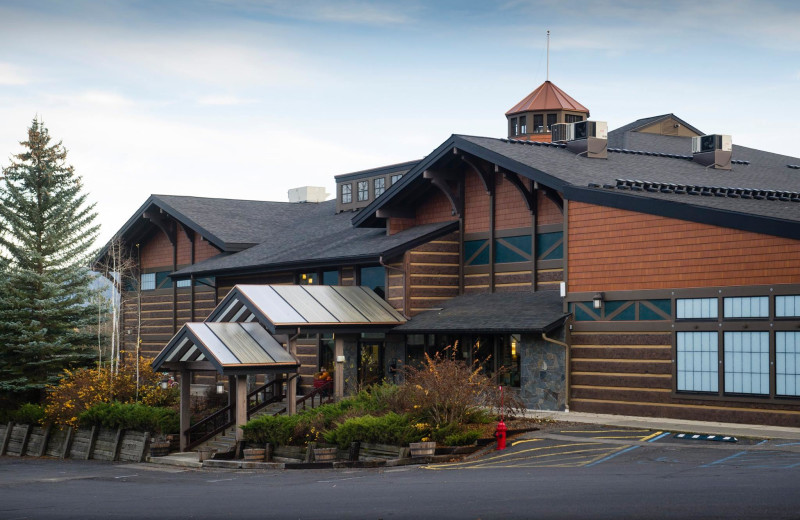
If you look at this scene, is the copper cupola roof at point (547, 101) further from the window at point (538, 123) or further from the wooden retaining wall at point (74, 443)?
the wooden retaining wall at point (74, 443)

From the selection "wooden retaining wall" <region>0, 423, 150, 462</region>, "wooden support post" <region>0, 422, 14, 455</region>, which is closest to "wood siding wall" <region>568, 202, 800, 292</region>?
"wooden retaining wall" <region>0, 423, 150, 462</region>

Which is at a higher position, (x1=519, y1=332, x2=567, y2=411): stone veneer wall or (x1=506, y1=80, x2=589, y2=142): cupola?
(x1=506, y1=80, x2=589, y2=142): cupola

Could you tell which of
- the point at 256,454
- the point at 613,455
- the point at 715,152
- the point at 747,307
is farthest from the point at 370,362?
the point at 715,152

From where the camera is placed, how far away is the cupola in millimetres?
50750

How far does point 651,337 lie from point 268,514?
13.6m

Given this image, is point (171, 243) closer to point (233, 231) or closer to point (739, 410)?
point (233, 231)

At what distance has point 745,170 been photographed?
37.0 meters

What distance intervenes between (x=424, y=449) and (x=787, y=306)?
882 cm

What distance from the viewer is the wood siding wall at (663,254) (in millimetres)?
22562

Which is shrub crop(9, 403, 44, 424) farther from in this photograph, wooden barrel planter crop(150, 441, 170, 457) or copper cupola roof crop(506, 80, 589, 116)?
copper cupola roof crop(506, 80, 589, 116)

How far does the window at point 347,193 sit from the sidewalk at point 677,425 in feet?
65.5

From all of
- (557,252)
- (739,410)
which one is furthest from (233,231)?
(739,410)

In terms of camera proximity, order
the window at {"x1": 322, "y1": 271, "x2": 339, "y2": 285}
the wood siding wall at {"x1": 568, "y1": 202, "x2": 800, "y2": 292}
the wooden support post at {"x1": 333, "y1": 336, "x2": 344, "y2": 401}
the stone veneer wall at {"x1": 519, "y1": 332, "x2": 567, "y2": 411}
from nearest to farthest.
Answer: the wood siding wall at {"x1": 568, "y1": 202, "x2": 800, "y2": 292} < the stone veneer wall at {"x1": 519, "y1": 332, "x2": 567, "y2": 411} < the wooden support post at {"x1": 333, "y1": 336, "x2": 344, "y2": 401} < the window at {"x1": 322, "y1": 271, "x2": 339, "y2": 285}

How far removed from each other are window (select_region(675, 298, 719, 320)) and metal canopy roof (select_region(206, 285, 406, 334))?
10255mm
